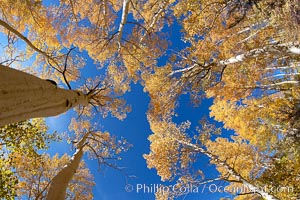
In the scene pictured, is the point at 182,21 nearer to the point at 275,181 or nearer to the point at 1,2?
the point at 1,2

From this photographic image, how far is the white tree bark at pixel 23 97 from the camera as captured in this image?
1.97m

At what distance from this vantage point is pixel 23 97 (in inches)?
85.8

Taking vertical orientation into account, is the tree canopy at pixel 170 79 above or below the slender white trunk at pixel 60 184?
above

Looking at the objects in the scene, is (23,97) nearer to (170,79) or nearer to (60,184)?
(60,184)

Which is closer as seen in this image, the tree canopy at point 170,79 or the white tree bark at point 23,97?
the white tree bark at point 23,97

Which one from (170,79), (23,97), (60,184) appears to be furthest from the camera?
(170,79)

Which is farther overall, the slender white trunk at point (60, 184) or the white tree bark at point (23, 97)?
the slender white trunk at point (60, 184)

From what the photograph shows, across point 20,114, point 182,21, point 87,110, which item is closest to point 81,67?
point 87,110

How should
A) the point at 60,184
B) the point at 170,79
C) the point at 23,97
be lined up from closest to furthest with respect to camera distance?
the point at 23,97 → the point at 60,184 → the point at 170,79

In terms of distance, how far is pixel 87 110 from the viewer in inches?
408

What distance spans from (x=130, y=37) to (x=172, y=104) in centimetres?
300

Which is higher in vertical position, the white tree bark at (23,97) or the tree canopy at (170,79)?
the tree canopy at (170,79)

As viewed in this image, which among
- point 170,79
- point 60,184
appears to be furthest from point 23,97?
point 170,79

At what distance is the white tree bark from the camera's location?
1.97m
